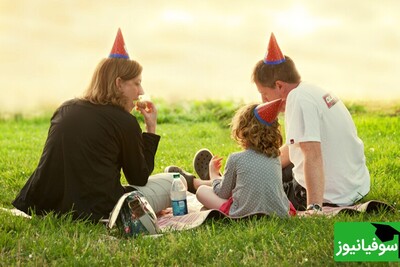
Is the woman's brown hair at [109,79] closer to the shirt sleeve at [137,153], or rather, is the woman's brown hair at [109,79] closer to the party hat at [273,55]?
the shirt sleeve at [137,153]

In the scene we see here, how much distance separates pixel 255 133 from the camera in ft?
17.5

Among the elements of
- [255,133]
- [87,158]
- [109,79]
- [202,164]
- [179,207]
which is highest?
[109,79]

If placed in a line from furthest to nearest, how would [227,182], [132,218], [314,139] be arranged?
[314,139], [227,182], [132,218]

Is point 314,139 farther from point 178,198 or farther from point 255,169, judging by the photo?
point 178,198

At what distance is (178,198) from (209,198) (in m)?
0.28

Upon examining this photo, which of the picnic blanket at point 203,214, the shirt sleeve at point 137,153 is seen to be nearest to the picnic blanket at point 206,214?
the picnic blanket at point 203,214

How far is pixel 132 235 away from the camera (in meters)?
4.93

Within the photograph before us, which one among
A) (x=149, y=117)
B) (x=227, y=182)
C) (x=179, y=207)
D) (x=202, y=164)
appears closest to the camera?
(x=227, y=182)

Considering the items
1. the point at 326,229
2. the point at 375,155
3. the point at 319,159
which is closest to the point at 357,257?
the point at 326,229

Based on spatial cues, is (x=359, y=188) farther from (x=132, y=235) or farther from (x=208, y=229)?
(x=132, y=235)

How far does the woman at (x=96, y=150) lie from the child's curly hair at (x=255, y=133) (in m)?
0.73

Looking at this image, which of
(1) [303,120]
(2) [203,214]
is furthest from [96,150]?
(1) [303,120]

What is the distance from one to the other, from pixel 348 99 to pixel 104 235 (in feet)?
34.8

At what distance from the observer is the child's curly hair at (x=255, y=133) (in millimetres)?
5336
